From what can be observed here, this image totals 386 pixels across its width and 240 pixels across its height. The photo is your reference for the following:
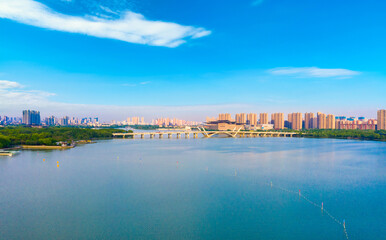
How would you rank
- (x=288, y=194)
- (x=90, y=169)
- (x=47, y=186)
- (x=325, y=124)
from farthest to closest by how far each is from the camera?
(x=325, y=124) → (x=90, y=169) → (x=47, y=186) → (x=288, y=194)

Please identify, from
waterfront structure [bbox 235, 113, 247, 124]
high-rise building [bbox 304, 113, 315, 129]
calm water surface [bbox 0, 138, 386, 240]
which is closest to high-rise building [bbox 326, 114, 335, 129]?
high-rise building [bbox 304, 113, 315, 129]

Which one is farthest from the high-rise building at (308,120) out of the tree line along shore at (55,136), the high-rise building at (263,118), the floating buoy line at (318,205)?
the floating buoy line at (318,205)

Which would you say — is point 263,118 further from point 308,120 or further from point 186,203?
point 186,203

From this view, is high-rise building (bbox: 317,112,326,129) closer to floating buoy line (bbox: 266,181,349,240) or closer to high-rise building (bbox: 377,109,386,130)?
high-rise building (bbox: 377,109,386,130)

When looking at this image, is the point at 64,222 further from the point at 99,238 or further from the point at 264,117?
the point at 264,117

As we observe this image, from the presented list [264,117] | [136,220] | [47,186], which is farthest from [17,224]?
[264,117]
